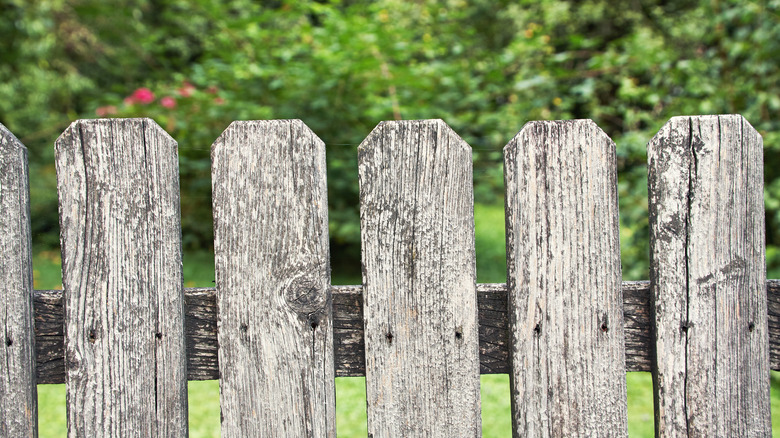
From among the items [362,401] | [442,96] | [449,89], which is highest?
[449,89]

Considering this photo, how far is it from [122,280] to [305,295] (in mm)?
359

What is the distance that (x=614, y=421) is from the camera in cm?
109

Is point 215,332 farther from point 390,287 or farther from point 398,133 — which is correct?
point 398,133

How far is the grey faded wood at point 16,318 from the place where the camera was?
1.07 m

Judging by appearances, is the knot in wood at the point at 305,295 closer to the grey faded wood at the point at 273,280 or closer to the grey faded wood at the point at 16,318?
the grey faded wood at the point at 273,280

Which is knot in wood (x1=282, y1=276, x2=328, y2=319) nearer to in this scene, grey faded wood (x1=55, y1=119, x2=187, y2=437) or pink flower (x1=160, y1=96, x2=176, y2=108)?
grey faded wood (x1=55, y1=119, x2=187, y2=437)

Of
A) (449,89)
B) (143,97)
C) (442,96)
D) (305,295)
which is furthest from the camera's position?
(143,97)

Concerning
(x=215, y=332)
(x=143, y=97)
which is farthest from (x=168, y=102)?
(x=215, y=332)

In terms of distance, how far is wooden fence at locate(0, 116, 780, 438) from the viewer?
3.51ft

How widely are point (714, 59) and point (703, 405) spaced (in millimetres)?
3171

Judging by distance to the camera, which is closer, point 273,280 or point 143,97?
point 273,280

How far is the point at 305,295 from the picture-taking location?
107cm

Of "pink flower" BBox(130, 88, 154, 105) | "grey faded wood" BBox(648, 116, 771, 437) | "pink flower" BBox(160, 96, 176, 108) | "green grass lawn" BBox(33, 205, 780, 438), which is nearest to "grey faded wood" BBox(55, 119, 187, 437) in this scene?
"grey faded wood" BBox(648, 116, 771, 437)

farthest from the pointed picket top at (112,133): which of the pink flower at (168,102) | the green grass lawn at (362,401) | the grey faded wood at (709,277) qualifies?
the pink flower at (168,102)
